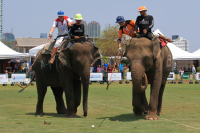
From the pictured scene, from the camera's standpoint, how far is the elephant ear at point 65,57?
14.2m

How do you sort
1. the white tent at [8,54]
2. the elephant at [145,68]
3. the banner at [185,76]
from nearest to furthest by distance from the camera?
the elephant at [145,68], the banner at [185,76], the white tent at [8,54]

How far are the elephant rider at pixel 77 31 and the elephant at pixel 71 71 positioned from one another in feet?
0.78

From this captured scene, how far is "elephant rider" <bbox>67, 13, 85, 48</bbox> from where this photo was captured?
14203mm

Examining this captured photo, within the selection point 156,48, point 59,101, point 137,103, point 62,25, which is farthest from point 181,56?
point 156,48

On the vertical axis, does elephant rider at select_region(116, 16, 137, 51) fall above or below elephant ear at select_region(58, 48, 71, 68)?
above

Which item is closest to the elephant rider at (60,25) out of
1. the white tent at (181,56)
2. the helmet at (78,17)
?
the helmet at (78,17)

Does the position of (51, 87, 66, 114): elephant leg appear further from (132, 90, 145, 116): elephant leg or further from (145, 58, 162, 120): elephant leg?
(145, 58, 162, 120): elephant leg

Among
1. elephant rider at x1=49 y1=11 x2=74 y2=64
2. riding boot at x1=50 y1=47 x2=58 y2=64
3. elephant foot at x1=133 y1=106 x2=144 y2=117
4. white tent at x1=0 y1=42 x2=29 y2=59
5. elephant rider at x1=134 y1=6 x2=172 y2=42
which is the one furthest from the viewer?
white tent at x1=0 y1=42 x2=29 y2=59

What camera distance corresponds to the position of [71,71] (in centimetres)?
1449

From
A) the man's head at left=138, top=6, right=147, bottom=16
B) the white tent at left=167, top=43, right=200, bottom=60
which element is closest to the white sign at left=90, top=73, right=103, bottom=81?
the white tent at left=167, top=43, right=200, bottom=60

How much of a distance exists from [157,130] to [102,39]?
79.6 meters

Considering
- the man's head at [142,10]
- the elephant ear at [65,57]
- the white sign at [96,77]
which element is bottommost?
the white sign at [96,77]

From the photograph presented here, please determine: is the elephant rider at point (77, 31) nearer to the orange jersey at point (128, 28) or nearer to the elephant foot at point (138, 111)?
the orange jersey at point (128, 28)

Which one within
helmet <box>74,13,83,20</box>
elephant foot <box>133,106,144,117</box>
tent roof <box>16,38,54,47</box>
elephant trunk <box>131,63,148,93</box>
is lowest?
elephant foot <box>133,106,144,117</box>
